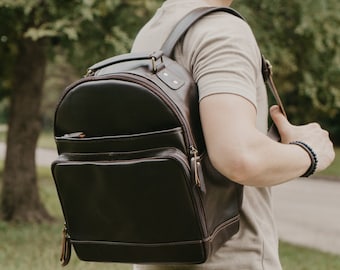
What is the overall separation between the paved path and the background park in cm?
126

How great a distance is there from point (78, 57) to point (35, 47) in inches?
32.1

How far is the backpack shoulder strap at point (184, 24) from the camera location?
67.9 inches

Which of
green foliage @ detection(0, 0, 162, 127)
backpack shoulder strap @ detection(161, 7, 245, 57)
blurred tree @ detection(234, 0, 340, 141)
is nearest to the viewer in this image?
backpack shoulder strap @ detection(161, 7, 245, 57)

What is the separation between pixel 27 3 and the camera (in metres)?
7.40

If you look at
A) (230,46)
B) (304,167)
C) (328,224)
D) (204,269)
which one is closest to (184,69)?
(230,46)

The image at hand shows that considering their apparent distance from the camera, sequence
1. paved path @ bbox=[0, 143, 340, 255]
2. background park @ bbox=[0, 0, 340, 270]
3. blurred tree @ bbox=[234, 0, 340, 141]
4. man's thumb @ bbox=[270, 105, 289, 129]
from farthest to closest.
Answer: paved path @ bbox=[0, 143, 340, 255] → blurred tree @ bbox=[234, 0, 340, 141] → background park @ bbox=[0, 0, 340, 270] → man's thumb @ bbox=[270, 105, 289, 129]

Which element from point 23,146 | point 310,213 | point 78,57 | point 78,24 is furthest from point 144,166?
point 310,213

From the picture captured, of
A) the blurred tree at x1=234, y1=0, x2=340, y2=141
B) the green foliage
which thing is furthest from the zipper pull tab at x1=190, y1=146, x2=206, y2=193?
the blurred tree at x1=234, y1=0, x2=340, y2=141

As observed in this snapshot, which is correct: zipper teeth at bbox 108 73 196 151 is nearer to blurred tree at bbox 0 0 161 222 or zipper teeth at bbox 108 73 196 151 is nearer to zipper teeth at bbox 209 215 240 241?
zipper teeth at bbox 209 215 240 241

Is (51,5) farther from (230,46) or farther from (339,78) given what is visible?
(230,46)

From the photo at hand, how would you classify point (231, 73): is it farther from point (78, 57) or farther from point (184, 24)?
point (78, 57)

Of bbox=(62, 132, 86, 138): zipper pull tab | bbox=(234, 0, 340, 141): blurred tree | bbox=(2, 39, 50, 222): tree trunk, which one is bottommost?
bbox=(2, 39, 50, 222): tree trunk

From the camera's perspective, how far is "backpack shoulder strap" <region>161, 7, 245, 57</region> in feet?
5.66

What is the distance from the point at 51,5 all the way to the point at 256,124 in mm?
6075
